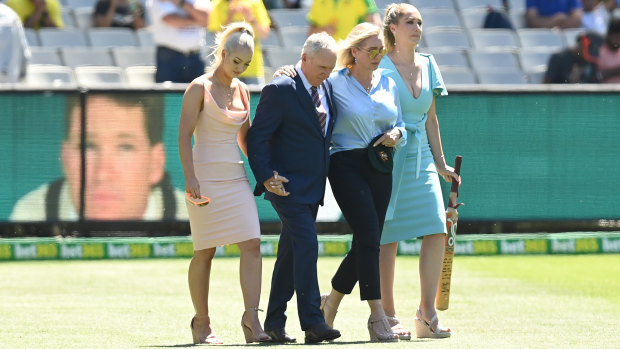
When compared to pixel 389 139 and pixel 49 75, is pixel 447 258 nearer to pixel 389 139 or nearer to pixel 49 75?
pixel 389 139

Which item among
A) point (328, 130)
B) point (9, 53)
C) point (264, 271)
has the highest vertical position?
point (328, 130)

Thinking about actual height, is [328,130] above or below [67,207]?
above

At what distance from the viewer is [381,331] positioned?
6.66 meters

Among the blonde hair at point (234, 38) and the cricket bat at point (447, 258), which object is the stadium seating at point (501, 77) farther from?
the blonde hair at point (234, 38)

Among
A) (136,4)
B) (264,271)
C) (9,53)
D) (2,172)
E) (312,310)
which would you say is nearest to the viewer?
(312,310)

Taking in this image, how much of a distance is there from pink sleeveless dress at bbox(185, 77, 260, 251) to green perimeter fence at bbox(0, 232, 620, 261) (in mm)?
4441

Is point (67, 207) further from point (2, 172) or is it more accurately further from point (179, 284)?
point (179, 284)

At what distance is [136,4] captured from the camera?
1527 centimetres

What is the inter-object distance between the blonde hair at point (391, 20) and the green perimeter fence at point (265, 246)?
13.8ft

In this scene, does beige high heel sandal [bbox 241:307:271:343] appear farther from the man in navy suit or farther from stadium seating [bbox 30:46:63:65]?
stadium seating [bbox 30:46:63:65]

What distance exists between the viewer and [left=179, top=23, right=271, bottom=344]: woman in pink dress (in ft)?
21.7

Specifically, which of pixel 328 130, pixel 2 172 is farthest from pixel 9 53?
pixel 328 130

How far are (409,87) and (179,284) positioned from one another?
325 centimetres

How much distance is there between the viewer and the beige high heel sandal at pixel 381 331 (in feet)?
21.8
